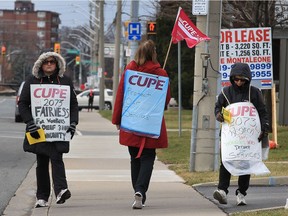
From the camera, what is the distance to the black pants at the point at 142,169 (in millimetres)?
9547

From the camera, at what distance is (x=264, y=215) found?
Result: 28.1 ft

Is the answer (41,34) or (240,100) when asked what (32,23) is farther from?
(240,100)

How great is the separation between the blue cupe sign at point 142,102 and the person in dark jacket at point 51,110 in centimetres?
62

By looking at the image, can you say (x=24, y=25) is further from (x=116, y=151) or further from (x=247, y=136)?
(x=247, y=136)

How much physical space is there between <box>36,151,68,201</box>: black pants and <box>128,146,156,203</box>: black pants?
832 millimetres

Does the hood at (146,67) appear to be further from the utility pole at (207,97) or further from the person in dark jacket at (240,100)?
the utility pole at (207,97)

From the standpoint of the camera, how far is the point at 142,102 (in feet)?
31.9

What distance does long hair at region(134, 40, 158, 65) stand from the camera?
9.66 metres

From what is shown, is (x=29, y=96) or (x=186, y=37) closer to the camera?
(x=29, y=96)

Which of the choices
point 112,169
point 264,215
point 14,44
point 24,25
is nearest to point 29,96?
point 264,215

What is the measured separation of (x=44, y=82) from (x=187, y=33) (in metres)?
4.18

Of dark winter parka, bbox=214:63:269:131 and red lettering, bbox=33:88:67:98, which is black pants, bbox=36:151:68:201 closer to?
red lettering, bbox=33:88:67:98

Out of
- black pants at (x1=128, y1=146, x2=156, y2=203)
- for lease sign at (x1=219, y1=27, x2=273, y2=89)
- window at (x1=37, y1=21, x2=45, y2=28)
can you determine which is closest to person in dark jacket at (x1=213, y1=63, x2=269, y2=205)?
black pants at (x1=128, y1=146, x2=156, y2=203)

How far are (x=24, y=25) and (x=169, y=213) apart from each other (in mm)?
151374
